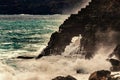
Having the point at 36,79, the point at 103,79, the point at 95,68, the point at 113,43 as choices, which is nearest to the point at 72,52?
the point at 113,43

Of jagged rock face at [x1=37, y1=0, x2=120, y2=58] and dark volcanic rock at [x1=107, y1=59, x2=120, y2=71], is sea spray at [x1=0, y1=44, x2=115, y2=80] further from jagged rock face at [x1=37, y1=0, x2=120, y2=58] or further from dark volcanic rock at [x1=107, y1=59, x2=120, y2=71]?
jagged rock face at [x1=37, y1=0, x2=120, y2=58]

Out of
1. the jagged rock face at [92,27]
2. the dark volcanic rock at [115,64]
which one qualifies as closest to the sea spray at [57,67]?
the dark volcanic rock at [115,64]

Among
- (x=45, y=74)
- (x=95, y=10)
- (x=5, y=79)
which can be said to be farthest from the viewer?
(x=95, y=10)

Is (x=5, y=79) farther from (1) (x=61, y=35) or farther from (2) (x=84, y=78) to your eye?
(1) (x=61, y=35)

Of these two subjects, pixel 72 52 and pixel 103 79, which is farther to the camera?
pixel 72 52

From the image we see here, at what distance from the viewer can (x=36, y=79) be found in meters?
36.0

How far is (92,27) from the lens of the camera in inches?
1954

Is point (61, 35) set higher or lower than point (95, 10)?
lower

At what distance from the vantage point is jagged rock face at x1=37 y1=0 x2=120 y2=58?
47688 millimetres

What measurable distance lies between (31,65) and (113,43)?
916 centimetres

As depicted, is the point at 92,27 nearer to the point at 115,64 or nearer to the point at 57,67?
the point at 57,67

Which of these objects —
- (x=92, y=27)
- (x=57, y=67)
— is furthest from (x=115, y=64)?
(x=92, y=27)

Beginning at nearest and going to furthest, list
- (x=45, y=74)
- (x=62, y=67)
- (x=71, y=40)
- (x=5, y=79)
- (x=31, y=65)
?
(x=5, y=79) < (x=45, y=74) < (x=62, y=67) < (x=31, y=65) < (x=71, y=40)

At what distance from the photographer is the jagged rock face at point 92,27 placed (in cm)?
4769
